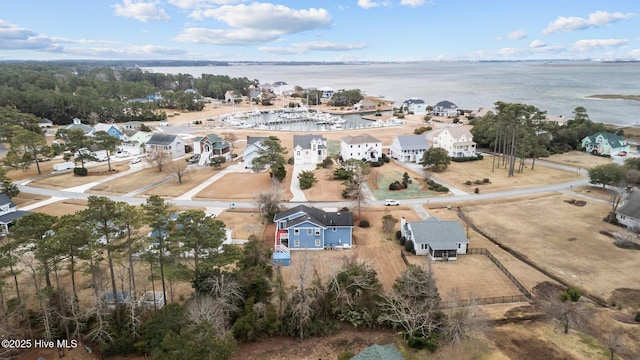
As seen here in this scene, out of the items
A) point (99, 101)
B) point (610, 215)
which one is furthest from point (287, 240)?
point (99, 101)

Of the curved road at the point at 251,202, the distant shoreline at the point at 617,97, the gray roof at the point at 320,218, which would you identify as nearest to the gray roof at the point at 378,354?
the gray roof at the point at 320,218

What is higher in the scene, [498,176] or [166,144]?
[166,144]

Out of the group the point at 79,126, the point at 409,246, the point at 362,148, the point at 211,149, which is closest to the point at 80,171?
the point at 211,149

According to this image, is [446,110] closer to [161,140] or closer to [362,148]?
[362,148]

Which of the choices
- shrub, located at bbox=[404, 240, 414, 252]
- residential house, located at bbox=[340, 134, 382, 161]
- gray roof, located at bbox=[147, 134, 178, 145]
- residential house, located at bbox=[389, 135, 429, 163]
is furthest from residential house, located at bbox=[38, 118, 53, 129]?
shrub, located at bbox=[404, 240, 414, 252]

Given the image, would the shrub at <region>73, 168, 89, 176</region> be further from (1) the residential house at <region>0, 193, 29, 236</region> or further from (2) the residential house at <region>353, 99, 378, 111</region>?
(2) the residential house at <region>353, 99, 378, 111</region>

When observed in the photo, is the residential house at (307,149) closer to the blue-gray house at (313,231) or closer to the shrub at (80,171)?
the blue-gray house at (313,231)

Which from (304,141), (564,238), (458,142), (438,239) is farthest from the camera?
(458,142)
